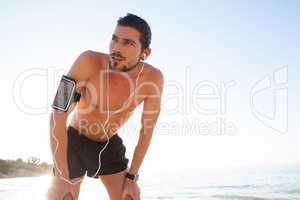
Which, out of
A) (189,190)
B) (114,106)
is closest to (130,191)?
(114,106)

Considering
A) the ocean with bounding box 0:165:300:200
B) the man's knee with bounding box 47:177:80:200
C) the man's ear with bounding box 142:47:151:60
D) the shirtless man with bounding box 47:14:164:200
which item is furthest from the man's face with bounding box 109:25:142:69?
the ocean with bounding box 0:165:300:200

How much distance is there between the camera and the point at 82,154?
3.67m

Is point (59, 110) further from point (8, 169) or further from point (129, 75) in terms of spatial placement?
point (8, 169)

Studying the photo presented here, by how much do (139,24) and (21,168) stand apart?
29301mm

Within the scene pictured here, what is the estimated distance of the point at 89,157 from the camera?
3.68 metres

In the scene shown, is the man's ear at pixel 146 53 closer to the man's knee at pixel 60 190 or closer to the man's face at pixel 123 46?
the man's face at pixel 123 46

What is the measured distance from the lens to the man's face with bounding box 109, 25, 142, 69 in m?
3.16

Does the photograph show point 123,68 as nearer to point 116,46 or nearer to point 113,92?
point 116,46

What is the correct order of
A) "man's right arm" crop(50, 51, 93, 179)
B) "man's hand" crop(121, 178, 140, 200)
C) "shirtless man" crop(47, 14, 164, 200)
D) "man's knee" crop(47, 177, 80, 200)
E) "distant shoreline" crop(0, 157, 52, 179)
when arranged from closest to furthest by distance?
"man's right arm" crop(50, 51, 93, 179), "man's knee" crop(47, 177, 80, 200), "shirtless man" crop(47, 14, 164, 200), "man's hand" crop(121, 178, 140, 200), "distant shoreline" crop(0, 157, 52, 179)

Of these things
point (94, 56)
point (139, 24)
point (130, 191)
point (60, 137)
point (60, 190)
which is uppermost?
point (139, 24)

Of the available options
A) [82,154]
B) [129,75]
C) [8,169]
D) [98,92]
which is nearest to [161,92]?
[129,75]

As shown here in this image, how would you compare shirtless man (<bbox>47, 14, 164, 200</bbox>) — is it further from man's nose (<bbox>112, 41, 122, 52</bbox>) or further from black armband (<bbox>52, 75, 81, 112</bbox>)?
black armband (<bbox>52, 75, 81, 112</bbox>)

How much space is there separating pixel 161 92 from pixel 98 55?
2.23ft

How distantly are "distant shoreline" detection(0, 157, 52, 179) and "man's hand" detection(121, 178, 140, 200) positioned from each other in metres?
25.8
